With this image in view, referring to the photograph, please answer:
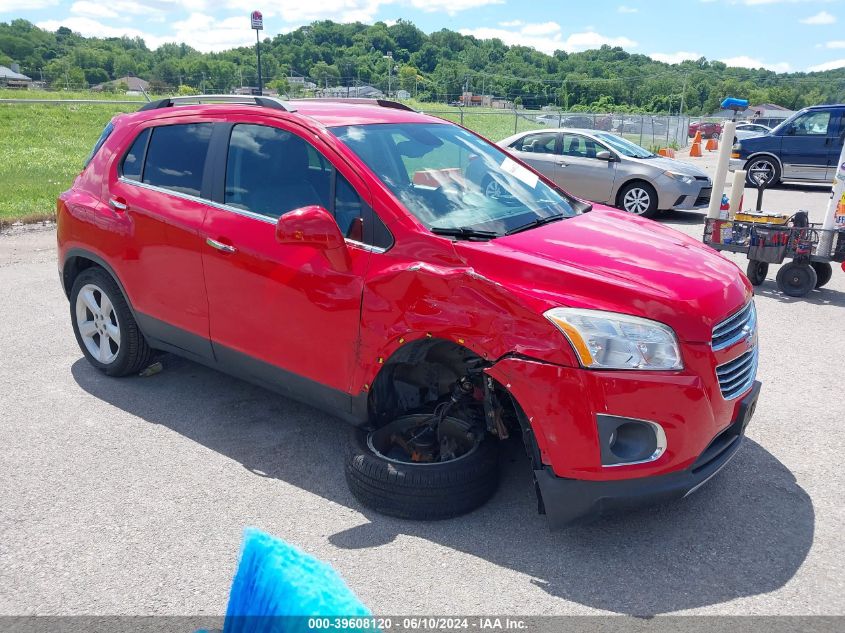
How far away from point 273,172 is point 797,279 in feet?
20.3

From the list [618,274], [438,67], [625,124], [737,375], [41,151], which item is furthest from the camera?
[438,67]

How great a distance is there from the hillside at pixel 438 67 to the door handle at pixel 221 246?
6582cm

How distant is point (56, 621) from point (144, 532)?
24.1 inches

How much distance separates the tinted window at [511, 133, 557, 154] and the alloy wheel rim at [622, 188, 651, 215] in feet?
5.45

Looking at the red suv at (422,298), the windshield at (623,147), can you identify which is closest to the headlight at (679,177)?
the windshield at (623,147)

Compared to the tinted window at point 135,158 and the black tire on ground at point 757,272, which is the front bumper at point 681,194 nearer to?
the black tire on ground at point 757,272

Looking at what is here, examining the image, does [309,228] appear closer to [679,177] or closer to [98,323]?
[98,323]

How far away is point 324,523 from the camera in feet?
11.0

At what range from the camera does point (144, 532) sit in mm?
3281

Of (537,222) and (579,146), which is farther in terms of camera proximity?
(579,146)

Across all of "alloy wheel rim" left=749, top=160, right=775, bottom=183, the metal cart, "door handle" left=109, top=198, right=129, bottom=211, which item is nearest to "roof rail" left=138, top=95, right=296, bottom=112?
"door handle" left=109, top=198, right=129, bottom=211

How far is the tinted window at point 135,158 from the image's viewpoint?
182 inches

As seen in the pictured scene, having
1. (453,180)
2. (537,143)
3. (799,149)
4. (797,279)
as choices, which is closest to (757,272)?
(797,279)

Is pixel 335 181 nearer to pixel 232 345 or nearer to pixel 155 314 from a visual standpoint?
pixel 232 345
